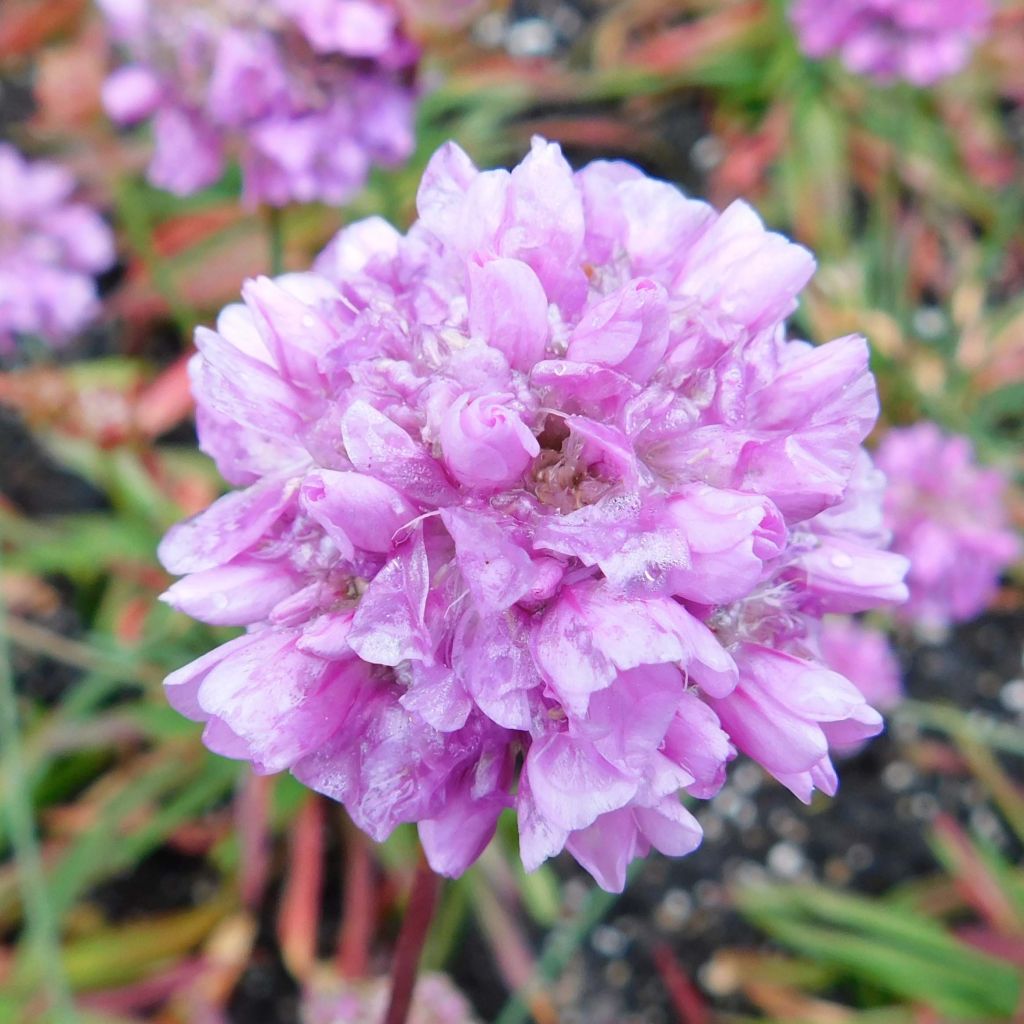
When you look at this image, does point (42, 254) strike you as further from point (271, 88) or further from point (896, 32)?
point (896, 32)

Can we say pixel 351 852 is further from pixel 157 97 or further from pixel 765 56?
pixel 765 56

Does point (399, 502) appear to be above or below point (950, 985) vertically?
above

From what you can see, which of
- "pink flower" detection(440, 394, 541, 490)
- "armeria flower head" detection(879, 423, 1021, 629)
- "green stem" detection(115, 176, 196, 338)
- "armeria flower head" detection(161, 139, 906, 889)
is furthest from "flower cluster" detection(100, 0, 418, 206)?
"armeria flower head" detection(879, 423, 1021, 629)

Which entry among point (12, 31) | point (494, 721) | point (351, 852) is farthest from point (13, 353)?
point (494, 721)

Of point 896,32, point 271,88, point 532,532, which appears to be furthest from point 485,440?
point 896,32

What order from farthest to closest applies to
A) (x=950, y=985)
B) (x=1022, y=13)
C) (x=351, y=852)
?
A: 1. (x=1022, y=13)
2. (x=351, y=852)
3. (x=950, y=985)

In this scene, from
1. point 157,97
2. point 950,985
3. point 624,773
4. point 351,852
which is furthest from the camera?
point 351,852

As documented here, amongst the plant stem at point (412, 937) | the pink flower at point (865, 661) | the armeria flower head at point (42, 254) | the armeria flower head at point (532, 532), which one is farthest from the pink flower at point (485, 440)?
the armeria flower head at point (42, 254)
